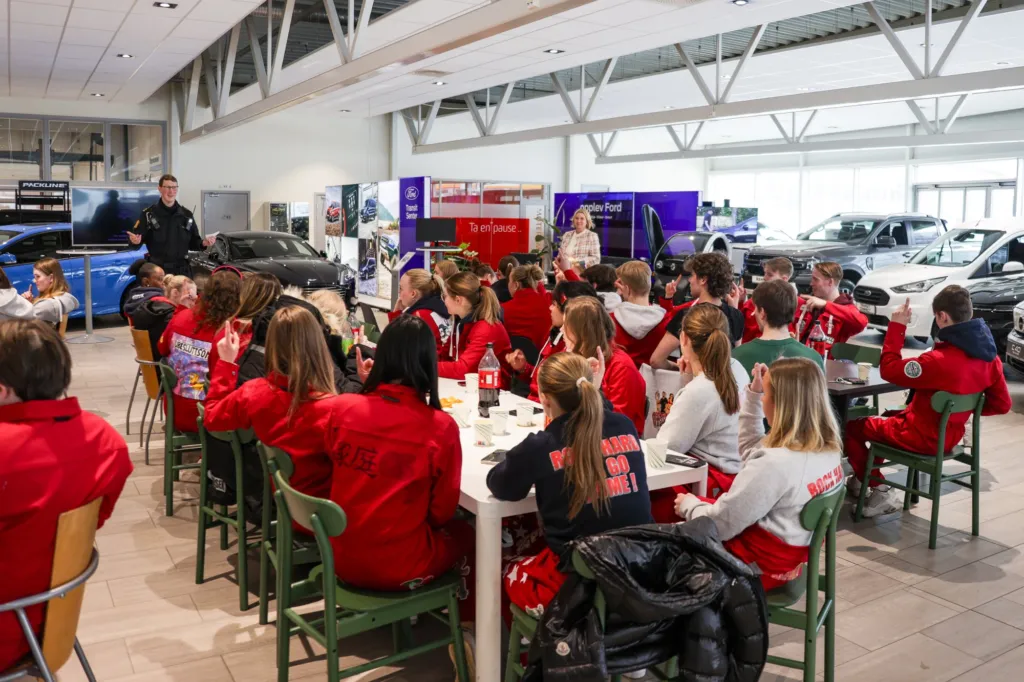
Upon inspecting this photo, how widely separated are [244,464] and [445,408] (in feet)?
2.94

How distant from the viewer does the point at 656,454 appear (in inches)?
130

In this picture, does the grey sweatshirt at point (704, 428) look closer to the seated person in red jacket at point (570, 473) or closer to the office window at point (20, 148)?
the seated person in red jacket at point (570, 473)

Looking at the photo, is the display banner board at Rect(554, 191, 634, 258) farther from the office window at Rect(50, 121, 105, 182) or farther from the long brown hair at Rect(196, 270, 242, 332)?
the long brown hair at Rect(196, 270, 242, 332)

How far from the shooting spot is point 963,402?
4559mm

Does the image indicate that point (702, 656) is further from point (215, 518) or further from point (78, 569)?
point (215, 518)

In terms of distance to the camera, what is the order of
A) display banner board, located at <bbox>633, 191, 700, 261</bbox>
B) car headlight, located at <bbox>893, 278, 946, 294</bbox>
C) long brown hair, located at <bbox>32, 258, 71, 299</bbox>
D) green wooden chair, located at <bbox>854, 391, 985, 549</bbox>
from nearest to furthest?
green wooden chair, located at <bbox>854, 391, 985, 549</bbox> → long brown hair, located at <bbox>32, 258, 71, 299</bbox> → car headlight, located at <bbox>893, 278, 946, 294</bbox> → display banner board, located at <bbox>633, 191, 700, 261</bbox>

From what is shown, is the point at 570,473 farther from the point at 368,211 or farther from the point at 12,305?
the point at 368,211

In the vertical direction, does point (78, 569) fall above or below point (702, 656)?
above

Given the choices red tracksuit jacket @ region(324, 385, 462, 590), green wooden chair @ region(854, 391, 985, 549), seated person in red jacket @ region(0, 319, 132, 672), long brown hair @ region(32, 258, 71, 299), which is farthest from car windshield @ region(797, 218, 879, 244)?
seated person in red jacket @ region(0, 319, 132, 672)

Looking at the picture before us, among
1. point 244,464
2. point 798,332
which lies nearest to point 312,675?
point 244,464

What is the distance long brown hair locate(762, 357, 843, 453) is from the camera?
114 inches

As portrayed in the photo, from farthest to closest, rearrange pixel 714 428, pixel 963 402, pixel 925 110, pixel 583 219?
pixel 925 110 → pixel 583 219 → pixel 963 402 → pixel 714 428

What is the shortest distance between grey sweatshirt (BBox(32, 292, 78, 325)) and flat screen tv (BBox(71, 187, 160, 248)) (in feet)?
12.8

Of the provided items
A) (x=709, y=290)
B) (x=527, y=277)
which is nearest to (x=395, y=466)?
(x=709, y=290)
